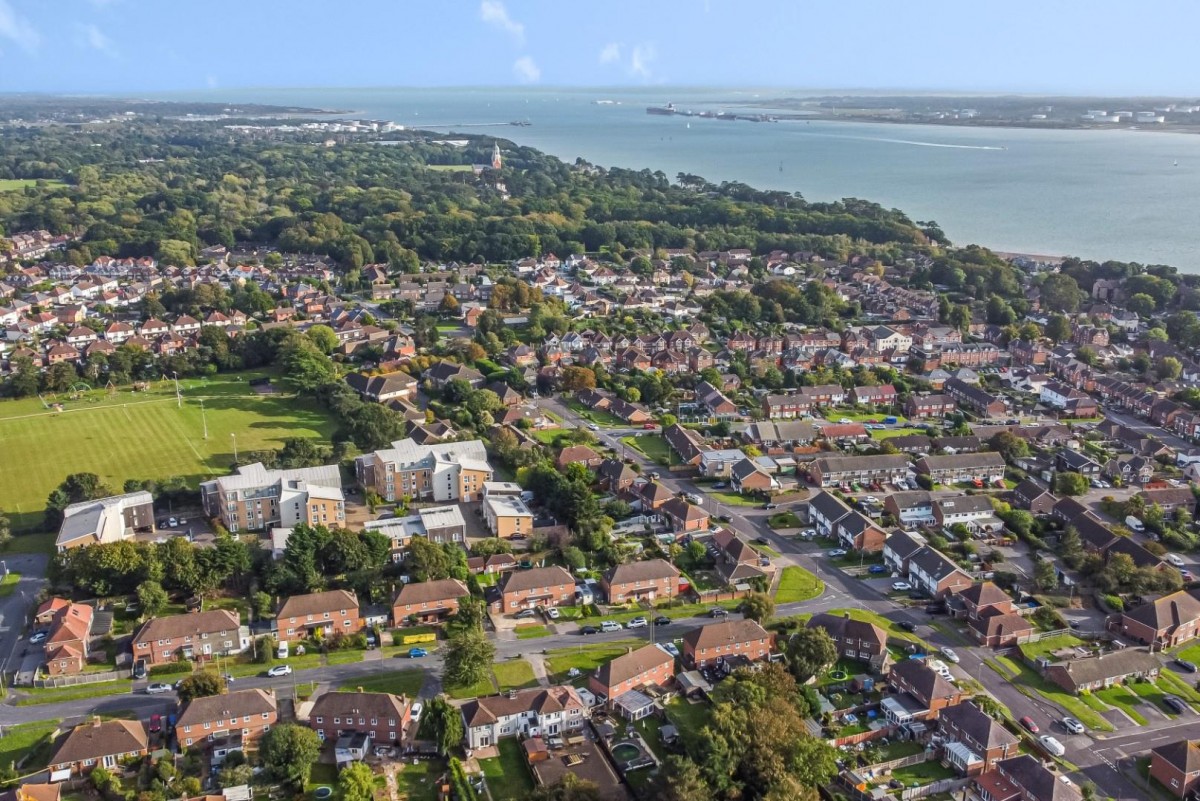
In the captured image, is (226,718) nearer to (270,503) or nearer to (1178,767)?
(270,503)

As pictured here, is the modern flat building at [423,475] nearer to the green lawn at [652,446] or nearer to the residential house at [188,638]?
the green lawn at [652,446]

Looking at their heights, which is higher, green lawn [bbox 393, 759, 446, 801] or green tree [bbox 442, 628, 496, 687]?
green tree [bbox 442, 628, 496, 687]

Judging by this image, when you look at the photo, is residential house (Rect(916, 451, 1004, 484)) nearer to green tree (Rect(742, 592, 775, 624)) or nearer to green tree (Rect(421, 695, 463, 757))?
green tree (Rect(742, 592, 775, 624))

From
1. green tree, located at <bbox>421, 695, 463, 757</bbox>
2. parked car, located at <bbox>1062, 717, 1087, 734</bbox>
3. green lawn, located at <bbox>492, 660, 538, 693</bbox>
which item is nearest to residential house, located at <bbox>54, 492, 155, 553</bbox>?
green lawn, located at <bbox>492, 660, 538, 693</bbox>

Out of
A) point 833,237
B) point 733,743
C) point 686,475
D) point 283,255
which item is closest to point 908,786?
point 733,743

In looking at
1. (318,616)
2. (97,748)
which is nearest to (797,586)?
(318,616)

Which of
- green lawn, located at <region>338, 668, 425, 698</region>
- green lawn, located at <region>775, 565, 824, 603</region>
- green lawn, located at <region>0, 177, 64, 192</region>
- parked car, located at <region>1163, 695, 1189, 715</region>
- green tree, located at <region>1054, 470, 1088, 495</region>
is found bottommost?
green lawn, located at <region>775, 565, 824, 603</region>

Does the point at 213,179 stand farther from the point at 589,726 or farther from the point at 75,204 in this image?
Result: the point at 589,726

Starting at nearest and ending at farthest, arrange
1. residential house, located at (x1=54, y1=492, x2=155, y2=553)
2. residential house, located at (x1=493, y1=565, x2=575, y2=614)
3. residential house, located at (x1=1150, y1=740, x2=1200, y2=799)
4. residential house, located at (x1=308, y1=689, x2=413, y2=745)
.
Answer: residential house, located at (x1=1150, y1=740, x2=1200, y2=799)
residential house, located at (x1=308, y1=689, x2=413, y2=745)
residential house, located at (x1=493, y1=565, x2=575, y2=614)
residential house, located at (x1=54, y1=492, x2=155, y2=553)
